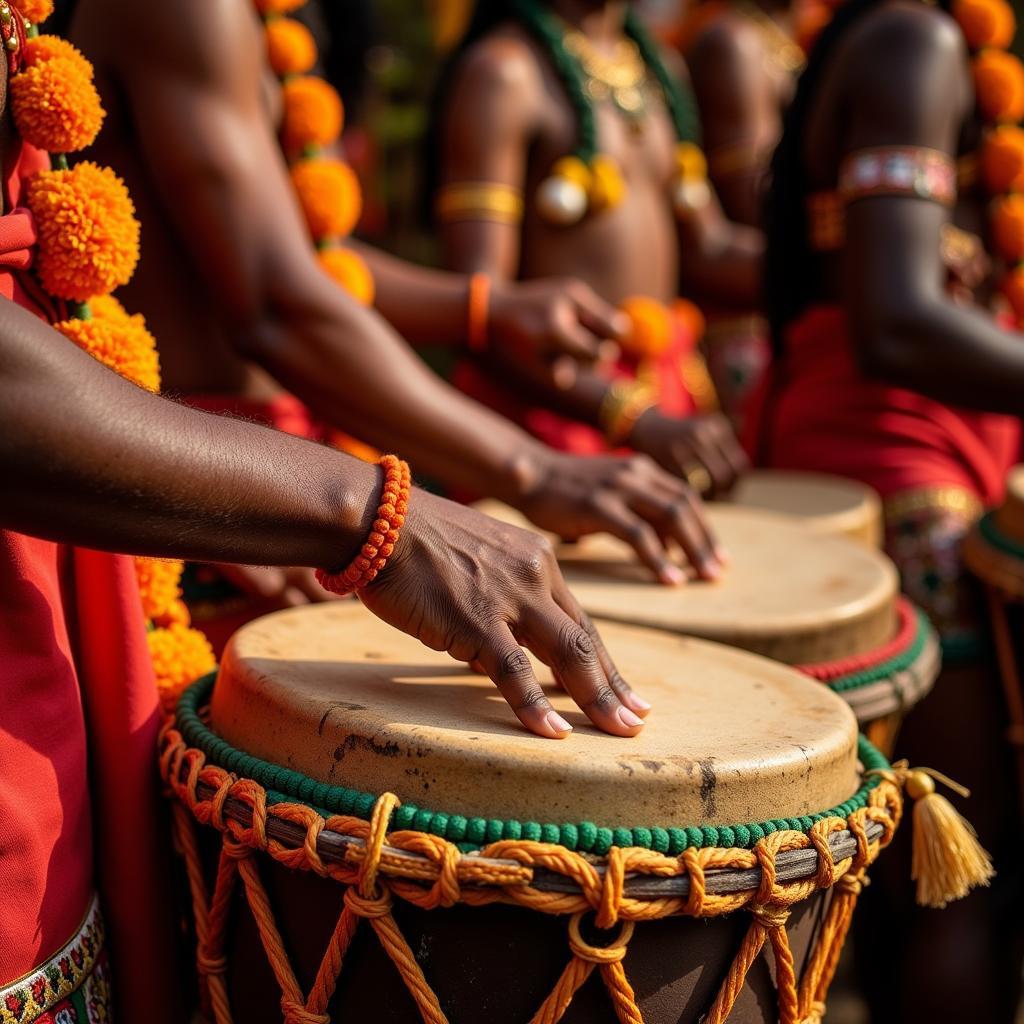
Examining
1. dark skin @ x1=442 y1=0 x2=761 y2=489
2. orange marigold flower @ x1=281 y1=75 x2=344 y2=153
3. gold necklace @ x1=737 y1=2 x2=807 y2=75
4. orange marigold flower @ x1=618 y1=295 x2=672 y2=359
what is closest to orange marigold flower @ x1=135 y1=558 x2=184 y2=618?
orange marigold flower @ x1=281 y1=75 x2=344 y2=153

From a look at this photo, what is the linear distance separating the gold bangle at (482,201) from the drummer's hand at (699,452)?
759 millimetres

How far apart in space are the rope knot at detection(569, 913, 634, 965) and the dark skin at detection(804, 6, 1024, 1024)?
1.26 meters

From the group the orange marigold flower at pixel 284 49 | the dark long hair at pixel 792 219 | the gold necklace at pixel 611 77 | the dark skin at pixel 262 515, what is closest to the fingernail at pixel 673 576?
the dark skin at pixel 262 515

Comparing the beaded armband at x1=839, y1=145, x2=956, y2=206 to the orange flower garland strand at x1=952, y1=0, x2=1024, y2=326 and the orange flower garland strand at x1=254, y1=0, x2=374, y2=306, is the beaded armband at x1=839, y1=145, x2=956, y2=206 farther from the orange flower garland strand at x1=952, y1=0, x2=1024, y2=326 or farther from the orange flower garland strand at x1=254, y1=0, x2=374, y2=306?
the orange flower garland strand at x1=254, y1=0, x2=374, y2=306

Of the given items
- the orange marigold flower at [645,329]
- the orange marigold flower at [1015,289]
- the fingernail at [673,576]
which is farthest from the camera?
the orange marigold flower at [645,329]

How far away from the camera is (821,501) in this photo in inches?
89.9

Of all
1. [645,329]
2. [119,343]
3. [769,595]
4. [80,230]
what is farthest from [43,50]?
[645,329]

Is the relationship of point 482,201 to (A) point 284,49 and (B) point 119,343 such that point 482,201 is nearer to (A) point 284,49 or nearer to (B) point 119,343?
(A) point 284,49

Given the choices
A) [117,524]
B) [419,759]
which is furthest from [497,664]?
[117,524]

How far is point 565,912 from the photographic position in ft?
3.43

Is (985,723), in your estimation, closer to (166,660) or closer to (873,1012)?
(873,1012)

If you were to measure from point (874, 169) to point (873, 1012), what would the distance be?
1521mm

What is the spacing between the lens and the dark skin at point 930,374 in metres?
2.15

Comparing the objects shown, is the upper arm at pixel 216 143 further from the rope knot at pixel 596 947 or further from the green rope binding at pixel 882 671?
the rope knot at pixel 596 947
